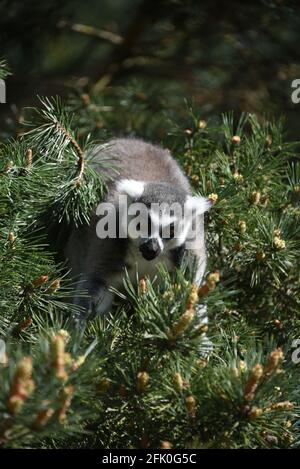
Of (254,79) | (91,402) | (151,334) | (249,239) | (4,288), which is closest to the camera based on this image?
(91,402)

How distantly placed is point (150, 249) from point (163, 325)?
102 centimetres

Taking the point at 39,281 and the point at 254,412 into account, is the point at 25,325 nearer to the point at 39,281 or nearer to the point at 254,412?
the point at 39,281

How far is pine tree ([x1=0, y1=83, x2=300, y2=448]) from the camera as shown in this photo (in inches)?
85.4

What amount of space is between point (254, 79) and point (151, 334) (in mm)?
3740

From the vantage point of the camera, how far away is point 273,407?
2.31 meters

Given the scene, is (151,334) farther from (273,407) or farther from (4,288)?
(4,288)

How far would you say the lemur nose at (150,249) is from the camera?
133 inches

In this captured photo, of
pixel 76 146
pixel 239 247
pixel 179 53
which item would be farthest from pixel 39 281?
pixel 179 53

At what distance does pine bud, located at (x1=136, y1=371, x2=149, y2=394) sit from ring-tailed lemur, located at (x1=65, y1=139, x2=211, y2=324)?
107 centimetres

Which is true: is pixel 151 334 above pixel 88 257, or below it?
below

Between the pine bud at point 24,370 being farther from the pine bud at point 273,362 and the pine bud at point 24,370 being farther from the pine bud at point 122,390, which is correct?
the pine bud at point 273,362

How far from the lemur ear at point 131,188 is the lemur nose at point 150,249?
1.30 feet

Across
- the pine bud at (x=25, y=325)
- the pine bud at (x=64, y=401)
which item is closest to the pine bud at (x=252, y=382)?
the pine bud at (x=64, y=401)
